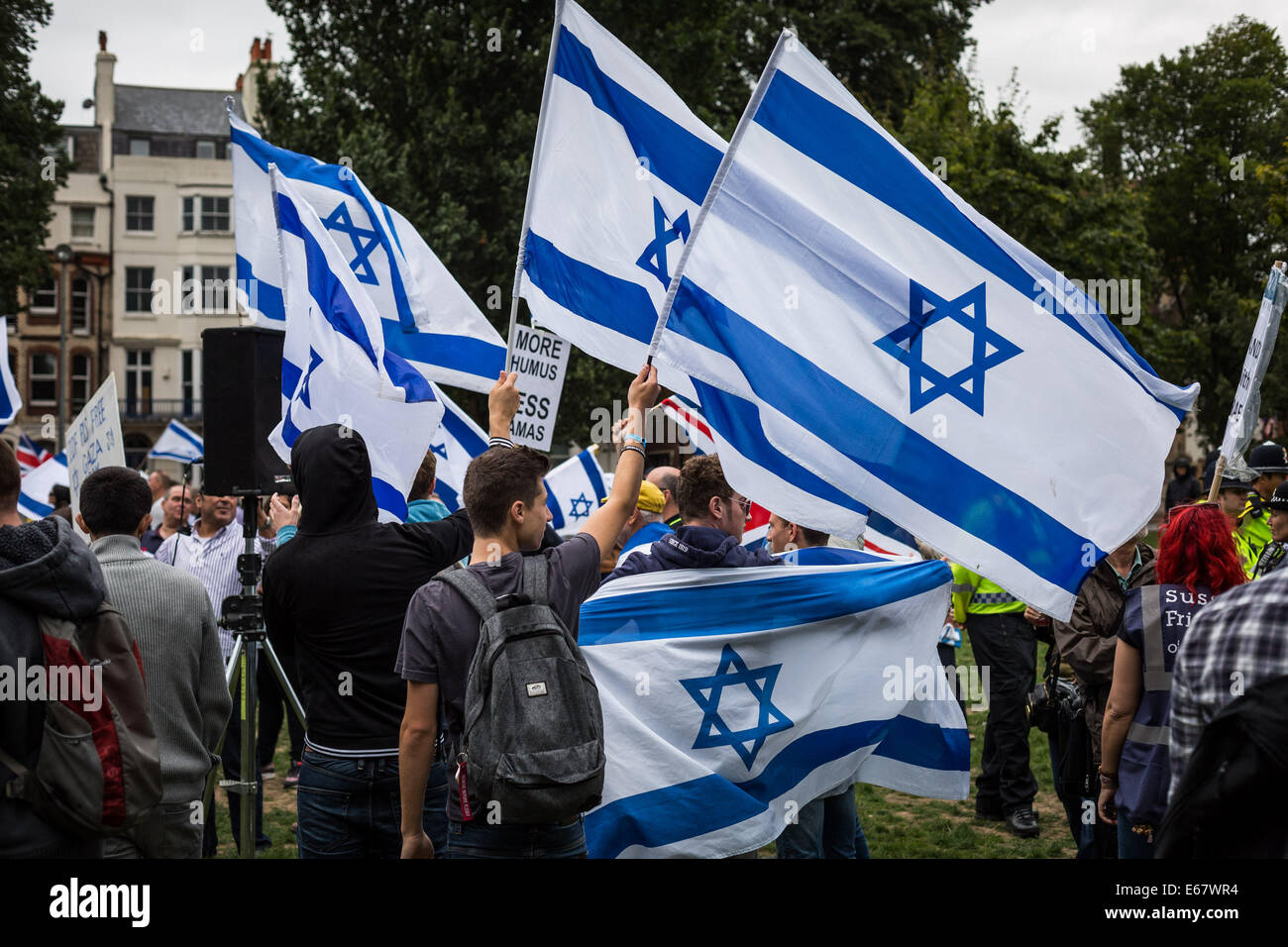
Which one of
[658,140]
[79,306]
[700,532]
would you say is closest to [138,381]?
[79,306]

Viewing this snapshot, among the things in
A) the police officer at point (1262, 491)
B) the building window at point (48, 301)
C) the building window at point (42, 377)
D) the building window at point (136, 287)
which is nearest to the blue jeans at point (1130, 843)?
the police officer at point (1262, 491)

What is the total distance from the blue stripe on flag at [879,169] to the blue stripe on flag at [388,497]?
2.16m

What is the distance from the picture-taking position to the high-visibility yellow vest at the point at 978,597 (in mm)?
8062

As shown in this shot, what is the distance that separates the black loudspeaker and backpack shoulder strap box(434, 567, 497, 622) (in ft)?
9.18

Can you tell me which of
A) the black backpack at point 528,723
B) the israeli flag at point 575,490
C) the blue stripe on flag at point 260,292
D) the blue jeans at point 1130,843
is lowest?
the blue jeans at point 1130,843

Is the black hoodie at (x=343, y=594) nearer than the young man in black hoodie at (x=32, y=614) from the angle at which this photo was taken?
No

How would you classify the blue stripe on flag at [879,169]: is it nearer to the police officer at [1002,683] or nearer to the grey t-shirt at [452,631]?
the grey t-shirt at [452,631]

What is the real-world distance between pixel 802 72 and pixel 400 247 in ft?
12.2

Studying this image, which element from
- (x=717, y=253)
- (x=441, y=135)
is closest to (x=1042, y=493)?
(x=717, y=253)

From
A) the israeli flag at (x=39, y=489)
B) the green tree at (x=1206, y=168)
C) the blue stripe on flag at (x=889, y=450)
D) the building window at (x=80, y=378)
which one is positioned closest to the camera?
the blue stripe on flag at (x=889, y=450)

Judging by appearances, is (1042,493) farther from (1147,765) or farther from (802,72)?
(802,72)

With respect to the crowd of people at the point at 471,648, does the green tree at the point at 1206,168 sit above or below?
above

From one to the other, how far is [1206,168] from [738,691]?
41.8 metres

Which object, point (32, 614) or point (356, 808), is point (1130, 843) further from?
point (32, 614)
